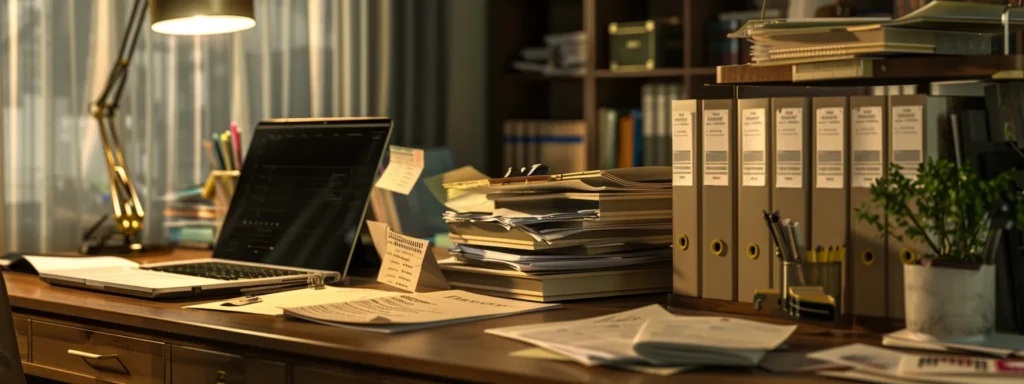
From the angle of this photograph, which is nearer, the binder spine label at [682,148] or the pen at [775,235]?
the pen at [775,235]

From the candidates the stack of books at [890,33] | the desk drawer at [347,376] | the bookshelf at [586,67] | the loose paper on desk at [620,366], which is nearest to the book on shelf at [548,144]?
the bookshelf at [586,67]

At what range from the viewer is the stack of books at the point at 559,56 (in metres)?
4.13

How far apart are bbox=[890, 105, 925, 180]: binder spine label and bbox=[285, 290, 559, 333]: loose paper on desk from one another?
19.1 inches

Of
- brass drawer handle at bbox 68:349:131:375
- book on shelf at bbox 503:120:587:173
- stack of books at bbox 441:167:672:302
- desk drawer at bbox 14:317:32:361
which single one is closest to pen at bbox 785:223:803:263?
stack of books at bbox 441:167:672:302

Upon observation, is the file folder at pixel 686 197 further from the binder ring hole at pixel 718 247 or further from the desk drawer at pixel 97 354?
the desk drawer at pixel 97 354

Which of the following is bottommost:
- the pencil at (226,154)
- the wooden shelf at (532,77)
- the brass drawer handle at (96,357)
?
the brass drawer handle at (96,357)

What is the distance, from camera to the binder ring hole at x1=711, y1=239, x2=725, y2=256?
1.55 metres

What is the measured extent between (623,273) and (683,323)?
397 mm

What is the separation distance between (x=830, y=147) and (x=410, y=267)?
65cm

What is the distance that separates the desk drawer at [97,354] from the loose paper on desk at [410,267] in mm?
363

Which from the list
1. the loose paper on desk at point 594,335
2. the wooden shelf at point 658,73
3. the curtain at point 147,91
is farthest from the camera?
the wooden shelf at point 658,73

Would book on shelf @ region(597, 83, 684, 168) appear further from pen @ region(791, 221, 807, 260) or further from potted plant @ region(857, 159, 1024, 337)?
potted plant @ region(857, 159, 1024, 337)

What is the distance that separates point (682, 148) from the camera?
1.59 metres

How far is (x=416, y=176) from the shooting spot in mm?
2051
